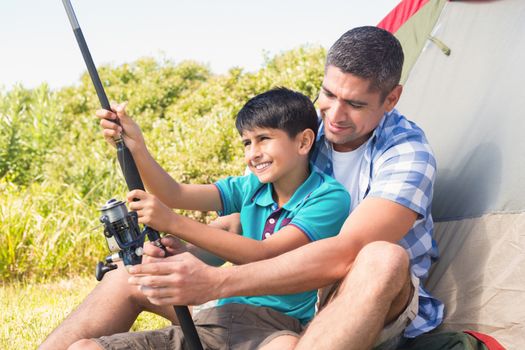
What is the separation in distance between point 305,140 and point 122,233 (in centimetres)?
85

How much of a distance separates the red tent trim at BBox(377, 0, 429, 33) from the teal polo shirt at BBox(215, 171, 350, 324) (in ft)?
5.19

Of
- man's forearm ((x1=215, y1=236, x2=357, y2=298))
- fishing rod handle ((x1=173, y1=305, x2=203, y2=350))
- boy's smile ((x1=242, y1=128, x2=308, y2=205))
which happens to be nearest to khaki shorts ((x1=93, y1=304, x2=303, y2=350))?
fishing rod handle ((x1=173, y1=305, x2=203, y2=350))

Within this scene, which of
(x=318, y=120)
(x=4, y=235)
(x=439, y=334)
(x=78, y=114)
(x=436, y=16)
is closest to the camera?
(x=439, y=334)

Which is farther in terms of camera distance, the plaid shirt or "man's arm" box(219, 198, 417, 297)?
the plaid shirt

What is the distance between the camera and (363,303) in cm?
196

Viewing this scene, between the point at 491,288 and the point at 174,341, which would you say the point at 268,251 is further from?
the point at 491,288

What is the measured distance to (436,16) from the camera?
3.57 meters

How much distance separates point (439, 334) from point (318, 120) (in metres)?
0.95

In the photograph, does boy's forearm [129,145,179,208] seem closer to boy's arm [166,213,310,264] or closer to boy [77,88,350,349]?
boy [77,88,350,349]

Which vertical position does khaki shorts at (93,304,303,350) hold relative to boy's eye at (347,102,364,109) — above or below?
below

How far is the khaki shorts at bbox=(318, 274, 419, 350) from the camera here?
2.21m

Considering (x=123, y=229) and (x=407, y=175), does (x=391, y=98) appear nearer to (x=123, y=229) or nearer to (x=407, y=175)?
(x=407, y=175)

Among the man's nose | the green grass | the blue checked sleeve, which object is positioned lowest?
the green grass

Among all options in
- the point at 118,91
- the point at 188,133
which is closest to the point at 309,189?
the point at 188,133
